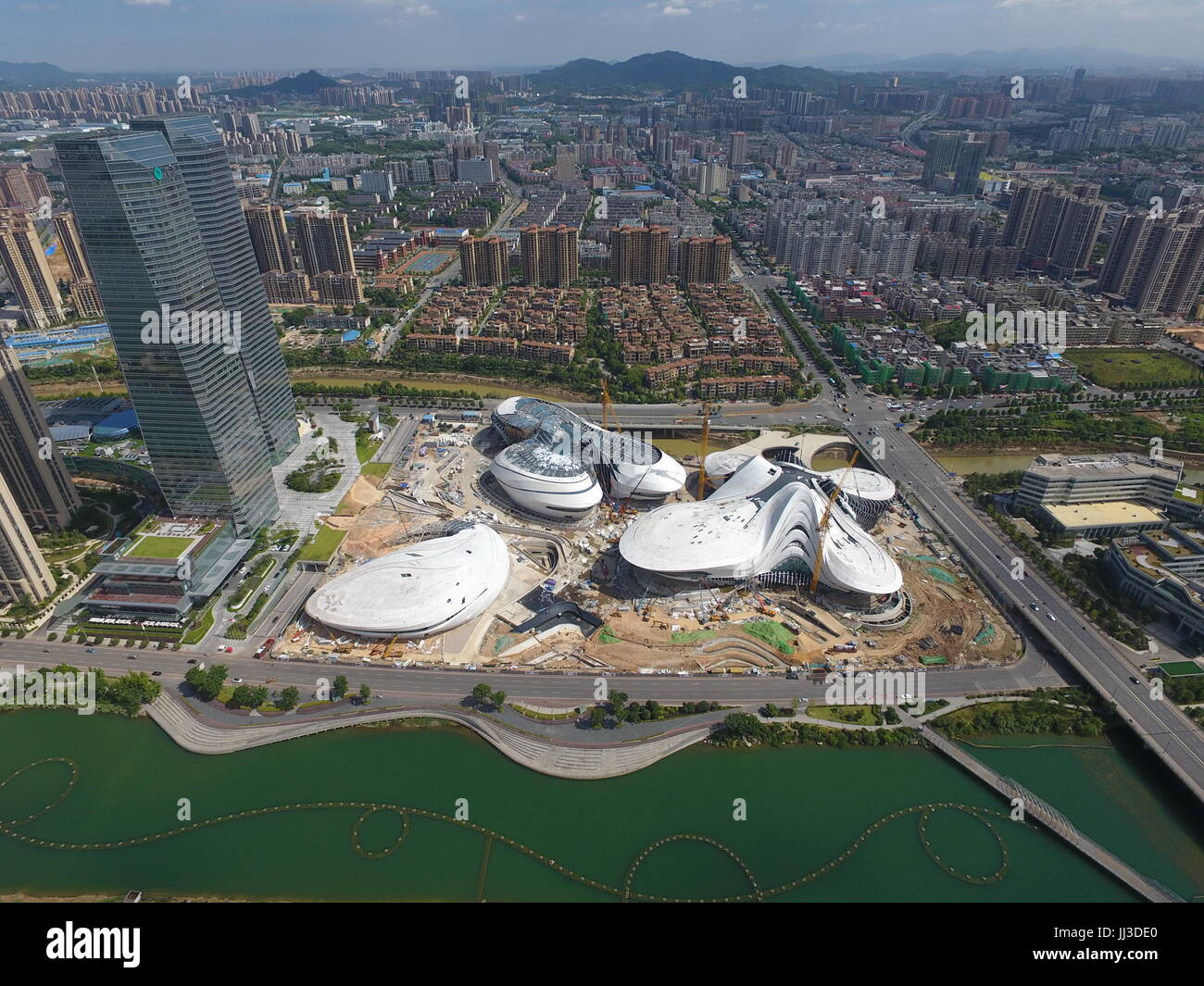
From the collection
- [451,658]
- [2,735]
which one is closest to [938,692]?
[451,658]

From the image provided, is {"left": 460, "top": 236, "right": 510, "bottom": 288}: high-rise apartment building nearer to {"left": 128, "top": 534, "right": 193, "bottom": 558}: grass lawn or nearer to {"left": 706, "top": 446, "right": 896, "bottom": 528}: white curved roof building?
{"left": 706, "top": 446, "right": 896, "bottom": 528}: white curved roof building

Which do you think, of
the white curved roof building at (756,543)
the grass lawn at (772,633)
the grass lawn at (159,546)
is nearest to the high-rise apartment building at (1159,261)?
the white curved roof building at (756,543)

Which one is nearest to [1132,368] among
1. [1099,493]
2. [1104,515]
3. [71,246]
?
[1099,493]

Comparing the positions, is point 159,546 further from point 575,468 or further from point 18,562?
point 575,468

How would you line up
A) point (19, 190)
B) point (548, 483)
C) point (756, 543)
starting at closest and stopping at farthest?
1. point (756, 543)
2. point (548, 483)
3. point (19, 190)

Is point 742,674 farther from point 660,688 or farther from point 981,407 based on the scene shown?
point 981,407

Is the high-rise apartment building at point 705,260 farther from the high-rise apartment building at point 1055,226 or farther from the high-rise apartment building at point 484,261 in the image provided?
the high-rise apartment building at point 1055,226

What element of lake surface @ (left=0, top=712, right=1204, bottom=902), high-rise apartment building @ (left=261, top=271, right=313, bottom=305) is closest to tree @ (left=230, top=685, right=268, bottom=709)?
lake surface @ (left=0, top=712, right=1204, bottom=902)
